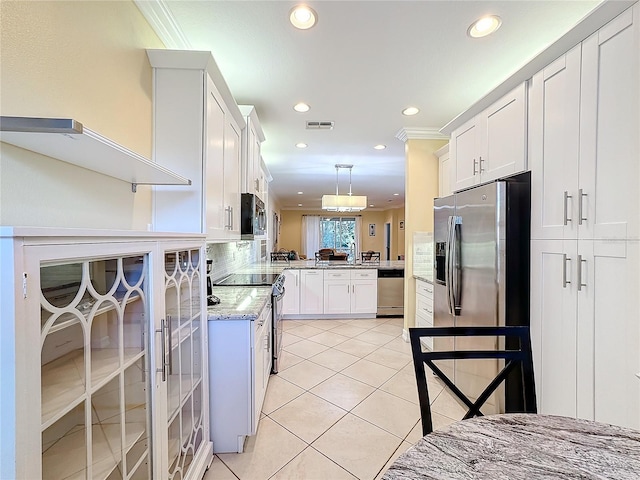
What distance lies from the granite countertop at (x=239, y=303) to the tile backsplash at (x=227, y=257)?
433mm

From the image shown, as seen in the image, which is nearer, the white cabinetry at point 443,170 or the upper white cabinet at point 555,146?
the upper white cabinet at point 555,146

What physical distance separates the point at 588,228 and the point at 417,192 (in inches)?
91.4

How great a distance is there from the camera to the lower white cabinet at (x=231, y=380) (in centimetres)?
174

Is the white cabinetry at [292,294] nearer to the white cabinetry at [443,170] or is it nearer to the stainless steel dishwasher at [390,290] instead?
the stainless steel dishwasher at [390,290]

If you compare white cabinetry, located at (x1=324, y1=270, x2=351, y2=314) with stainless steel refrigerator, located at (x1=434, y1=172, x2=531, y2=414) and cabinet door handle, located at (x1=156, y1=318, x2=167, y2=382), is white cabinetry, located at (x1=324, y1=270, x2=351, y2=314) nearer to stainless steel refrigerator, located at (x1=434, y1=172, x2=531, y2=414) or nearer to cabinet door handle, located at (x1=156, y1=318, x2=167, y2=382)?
stainless steel refrigerator, located at (x1=434, y1=172, x2=531, y2=414)

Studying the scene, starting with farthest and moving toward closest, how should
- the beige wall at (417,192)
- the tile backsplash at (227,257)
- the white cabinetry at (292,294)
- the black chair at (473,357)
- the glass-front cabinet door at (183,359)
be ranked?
the white cabinetry at (292,294), the beige wall at (417,192), the tile backsplash at (227,257), the glass-front cabinet door at (183,359), the black chair at (473,357)

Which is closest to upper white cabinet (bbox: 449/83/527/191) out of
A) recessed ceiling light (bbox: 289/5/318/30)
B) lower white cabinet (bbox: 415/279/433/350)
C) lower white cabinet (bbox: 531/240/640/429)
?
lower white cabinet (bbox: 531/240/640/429)

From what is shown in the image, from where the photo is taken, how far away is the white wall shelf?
2.47 ft

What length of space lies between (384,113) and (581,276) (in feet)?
7.44

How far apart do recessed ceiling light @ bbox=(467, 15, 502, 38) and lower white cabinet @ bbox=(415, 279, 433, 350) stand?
2.29 m

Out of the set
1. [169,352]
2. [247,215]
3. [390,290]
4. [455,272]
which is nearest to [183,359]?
[169,352]

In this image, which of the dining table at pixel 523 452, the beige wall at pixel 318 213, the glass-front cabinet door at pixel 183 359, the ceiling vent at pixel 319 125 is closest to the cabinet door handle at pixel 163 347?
the glass-front cabinet door at pixel 183 359

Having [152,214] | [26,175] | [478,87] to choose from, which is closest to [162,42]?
[152,214]

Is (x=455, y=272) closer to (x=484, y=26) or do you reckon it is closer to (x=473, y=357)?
(x=473, y=357)
